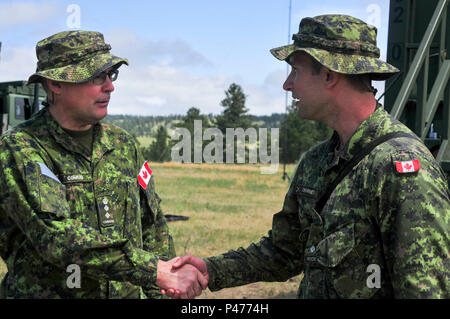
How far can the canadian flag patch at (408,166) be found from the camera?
2.19m

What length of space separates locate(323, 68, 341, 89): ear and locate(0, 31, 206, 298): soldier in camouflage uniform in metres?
1.21

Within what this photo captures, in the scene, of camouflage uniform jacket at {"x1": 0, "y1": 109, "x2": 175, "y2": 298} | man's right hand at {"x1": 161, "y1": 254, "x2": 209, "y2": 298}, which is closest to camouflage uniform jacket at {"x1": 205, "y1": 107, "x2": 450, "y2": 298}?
man's right hand at {"x1": 161, "y1": 254, "x2": 209, "y2": 298}

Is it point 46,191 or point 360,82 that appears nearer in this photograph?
point 360,82

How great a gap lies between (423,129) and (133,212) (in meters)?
2.86

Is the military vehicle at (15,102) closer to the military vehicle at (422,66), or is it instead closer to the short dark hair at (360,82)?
the military vehicle at (422,66)

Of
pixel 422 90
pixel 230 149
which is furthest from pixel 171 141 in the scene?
pixel 422 90

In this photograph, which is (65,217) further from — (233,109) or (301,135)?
(233,109)

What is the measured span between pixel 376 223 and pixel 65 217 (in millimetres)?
1563

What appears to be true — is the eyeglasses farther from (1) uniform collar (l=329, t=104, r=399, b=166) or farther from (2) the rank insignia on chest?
(1) uniform collar (l=329, t=104, r=399, b=166)

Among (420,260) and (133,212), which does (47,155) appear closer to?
(133,212)

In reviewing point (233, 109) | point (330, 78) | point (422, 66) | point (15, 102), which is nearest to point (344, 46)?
point (330, 78)

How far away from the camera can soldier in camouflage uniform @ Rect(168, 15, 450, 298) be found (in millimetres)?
2150

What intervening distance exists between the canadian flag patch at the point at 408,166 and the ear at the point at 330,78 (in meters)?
0.57

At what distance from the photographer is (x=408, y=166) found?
2.20 meters
